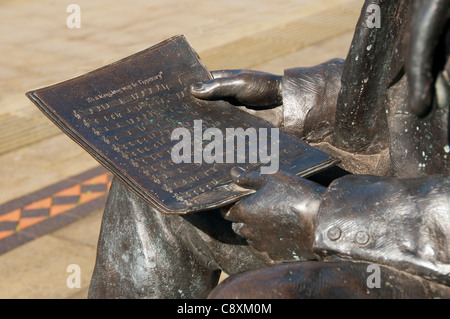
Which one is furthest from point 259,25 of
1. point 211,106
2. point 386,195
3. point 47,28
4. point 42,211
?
point 386,195

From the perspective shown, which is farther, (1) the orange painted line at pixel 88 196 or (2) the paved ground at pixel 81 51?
(1) the orange painted line at pixel 88 196

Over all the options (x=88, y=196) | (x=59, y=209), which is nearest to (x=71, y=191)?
(x=88, y=196)

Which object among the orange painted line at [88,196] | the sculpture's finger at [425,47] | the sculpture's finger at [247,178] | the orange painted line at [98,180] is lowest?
the orange painted line at [88,196]

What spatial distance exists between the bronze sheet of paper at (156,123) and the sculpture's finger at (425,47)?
25.3 inches

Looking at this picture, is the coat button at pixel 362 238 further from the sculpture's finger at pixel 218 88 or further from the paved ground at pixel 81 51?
the paved ground at pixel 81 51

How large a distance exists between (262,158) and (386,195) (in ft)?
1.48

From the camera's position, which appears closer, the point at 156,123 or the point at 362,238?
the point at 362,238

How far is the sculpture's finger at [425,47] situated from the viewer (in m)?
1.26

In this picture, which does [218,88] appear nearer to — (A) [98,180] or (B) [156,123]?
(B) [156,123]

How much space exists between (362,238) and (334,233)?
0.06 metres

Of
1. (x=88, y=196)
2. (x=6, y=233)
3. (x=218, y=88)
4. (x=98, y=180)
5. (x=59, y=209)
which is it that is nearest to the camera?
(x=218, y=88)

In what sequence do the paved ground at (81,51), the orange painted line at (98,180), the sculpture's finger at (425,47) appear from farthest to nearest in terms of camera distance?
1. the orange painted line at (98,180)
2. the paved ground at (81,51)
3. the sculpture's finger at (425,47)

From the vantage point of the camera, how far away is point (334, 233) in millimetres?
1594

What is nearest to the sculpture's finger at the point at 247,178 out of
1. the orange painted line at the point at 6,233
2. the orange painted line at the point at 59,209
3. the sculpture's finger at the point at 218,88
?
the sculpture's finger at the point at 218,88
